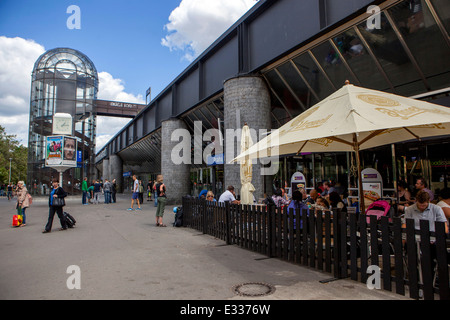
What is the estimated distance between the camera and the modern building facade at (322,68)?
8273 millimetres

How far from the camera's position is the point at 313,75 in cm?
1149

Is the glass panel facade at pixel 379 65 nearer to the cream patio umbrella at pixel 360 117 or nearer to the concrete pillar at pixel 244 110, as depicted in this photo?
the concrete pillar at pixel 244 110

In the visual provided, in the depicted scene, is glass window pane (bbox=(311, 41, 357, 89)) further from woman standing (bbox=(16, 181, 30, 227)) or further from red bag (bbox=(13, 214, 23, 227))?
red bag (bbox=(13, 214, 23, 227))

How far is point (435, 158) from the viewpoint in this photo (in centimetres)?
901

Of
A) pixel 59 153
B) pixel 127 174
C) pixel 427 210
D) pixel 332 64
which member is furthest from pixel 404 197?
pixel 127 174

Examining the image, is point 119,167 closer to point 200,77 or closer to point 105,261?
point 200,77

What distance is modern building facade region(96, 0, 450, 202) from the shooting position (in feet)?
27.1

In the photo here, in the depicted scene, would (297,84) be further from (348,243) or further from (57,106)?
(57,106)

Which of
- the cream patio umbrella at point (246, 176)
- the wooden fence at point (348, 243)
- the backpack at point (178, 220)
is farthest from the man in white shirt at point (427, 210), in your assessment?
the backpack at point (178, 220)

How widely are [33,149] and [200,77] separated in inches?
1164

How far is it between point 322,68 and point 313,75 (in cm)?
57

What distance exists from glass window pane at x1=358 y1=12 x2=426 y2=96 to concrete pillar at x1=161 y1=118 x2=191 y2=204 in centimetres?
1401

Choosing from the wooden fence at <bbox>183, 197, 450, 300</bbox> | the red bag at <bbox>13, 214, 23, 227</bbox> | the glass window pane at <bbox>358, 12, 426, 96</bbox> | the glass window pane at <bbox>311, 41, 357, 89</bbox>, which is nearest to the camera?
the wooden fence at <bbox>183, 197, 450, 300</bbox>

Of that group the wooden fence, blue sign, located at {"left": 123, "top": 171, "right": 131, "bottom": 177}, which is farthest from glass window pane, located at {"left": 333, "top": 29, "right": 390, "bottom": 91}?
blue sign, located at {"left": 123, "top": 171, "right": 131, "bottom": 177}
